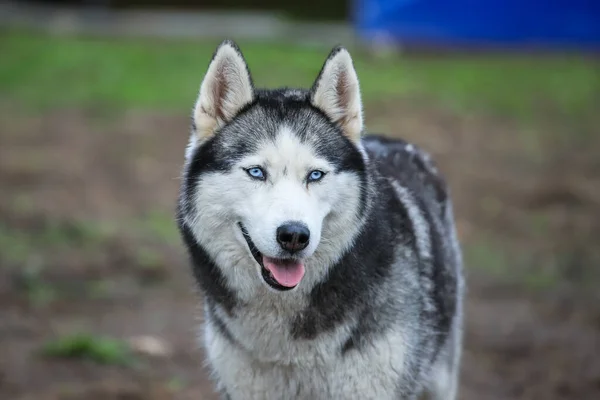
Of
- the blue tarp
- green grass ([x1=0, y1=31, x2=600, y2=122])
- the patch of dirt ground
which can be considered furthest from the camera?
the blue tarp

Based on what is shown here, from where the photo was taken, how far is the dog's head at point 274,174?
156 inches

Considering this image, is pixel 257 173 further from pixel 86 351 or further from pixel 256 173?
pixel 86 351

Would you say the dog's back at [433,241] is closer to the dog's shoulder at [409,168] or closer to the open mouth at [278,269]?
the dog's shoulder at [409,168]

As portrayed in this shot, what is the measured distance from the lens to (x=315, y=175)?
406cm

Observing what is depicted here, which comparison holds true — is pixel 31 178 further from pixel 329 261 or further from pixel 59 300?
pixel 329 261

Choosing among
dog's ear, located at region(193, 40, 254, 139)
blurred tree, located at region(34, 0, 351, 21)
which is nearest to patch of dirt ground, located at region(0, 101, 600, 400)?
dog's ear, located at region(193, 40, 254, 139)

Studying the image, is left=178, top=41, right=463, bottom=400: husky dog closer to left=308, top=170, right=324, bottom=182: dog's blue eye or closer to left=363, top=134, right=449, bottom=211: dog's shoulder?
left=308, top=170, right=324, bottom=182: dog's blue eye

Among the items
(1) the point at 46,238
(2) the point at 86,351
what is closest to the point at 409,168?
(2) the point at 86,351

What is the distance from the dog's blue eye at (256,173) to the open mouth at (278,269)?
20 centimetres

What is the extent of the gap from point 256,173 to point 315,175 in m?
0.22

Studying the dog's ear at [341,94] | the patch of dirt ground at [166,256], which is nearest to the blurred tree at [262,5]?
the patch of dirt ground at [166,256]

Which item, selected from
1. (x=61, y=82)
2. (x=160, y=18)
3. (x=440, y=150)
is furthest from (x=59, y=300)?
(x=160, y=18)

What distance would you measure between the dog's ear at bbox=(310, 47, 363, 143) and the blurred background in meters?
1.61

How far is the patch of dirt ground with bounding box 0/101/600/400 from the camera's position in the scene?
6.42m
